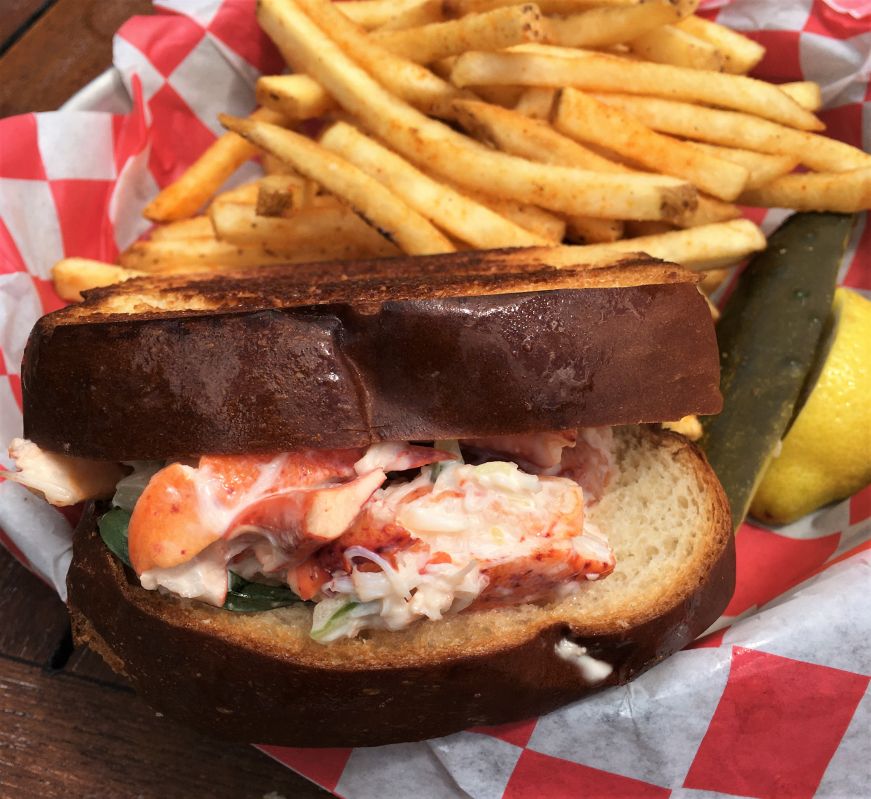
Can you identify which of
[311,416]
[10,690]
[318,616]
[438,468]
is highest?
[311,416]

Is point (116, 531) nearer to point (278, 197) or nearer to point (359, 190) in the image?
point (278, 197)

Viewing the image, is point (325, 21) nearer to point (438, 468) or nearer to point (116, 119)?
point (116, 119)

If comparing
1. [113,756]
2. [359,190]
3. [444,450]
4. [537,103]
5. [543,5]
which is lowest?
[113,756]

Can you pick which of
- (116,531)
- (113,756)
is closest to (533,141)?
(116,531)

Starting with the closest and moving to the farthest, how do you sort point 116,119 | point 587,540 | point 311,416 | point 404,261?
point 311,416, point 587,540, point 404,261, point 116,119

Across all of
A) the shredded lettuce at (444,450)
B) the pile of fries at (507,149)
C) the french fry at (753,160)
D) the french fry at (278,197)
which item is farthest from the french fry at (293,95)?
the shredded lettuce at (444,450)

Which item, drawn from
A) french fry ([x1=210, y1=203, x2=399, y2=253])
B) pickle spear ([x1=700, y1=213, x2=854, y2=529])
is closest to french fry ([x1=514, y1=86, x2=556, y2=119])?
french fry ([x1=210, y1=203, x2=399, y2=253])

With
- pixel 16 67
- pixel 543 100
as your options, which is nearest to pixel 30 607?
pixel 16 67

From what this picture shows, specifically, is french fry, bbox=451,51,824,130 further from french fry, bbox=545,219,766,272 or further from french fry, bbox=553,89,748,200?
french fry, bbox=545,219,766,272
